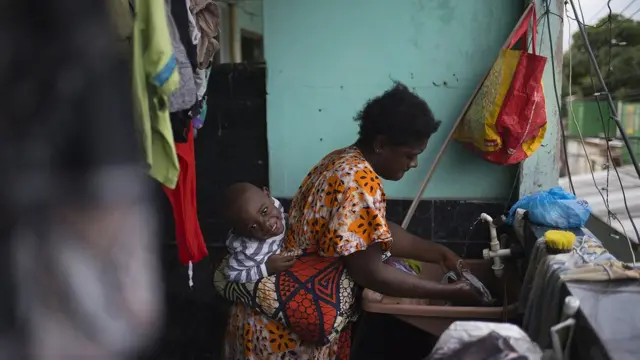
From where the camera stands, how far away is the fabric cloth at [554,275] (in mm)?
1569

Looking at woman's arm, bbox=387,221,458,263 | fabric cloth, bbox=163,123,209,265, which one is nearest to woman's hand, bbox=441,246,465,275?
woman's arm, bbox=387,221,458,263

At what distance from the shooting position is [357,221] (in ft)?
6.25

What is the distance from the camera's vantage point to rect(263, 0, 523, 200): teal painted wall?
2963 millimetres

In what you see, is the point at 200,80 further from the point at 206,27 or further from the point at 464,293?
the point at 464,293

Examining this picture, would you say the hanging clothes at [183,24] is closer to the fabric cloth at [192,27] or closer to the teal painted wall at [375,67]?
the fabric cloth at [192,27]

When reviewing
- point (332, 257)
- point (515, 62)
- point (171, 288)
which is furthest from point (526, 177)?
point (171, 288)

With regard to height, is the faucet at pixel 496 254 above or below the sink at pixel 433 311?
above

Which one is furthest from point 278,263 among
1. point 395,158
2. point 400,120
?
point 400,120

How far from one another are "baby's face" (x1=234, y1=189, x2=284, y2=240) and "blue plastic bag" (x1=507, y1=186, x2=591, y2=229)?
3.52 feet

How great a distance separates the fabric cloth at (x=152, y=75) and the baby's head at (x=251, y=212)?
2.09 feet

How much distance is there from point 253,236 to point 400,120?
2.28 feet

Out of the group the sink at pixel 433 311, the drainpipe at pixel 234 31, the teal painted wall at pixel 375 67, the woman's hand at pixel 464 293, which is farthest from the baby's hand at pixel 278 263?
the drainpipe at pixel 234 31

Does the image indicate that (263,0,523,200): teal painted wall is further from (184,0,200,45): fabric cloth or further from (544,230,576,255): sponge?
(184,0,200,45): fabric cloth

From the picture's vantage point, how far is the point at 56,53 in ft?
2.50
